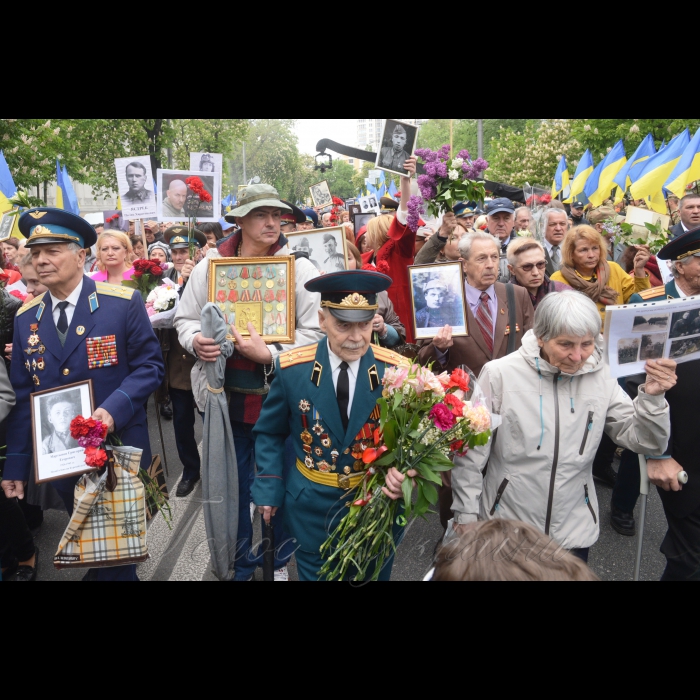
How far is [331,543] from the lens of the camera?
118 inches

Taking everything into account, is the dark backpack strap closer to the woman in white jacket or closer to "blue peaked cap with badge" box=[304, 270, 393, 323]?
the woman in white jacket

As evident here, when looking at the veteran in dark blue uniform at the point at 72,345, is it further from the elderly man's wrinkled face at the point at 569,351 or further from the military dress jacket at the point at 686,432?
the military dress jacket at the point at 686,432

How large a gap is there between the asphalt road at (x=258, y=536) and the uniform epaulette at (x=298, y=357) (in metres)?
1.94

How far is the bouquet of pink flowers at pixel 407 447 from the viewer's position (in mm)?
2596

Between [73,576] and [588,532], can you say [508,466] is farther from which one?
[73,576]

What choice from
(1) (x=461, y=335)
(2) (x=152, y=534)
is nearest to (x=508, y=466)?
(1) (x=461, y=335)

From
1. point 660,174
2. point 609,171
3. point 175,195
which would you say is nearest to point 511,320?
point 175,195

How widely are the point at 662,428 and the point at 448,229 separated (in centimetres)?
296

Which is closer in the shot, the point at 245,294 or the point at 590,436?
the point at 590,436

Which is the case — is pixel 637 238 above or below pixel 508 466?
above

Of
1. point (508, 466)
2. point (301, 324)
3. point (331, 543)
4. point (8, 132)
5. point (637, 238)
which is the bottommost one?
point (331, 543)

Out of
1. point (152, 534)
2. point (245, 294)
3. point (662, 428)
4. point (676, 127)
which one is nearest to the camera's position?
point (662, 428)

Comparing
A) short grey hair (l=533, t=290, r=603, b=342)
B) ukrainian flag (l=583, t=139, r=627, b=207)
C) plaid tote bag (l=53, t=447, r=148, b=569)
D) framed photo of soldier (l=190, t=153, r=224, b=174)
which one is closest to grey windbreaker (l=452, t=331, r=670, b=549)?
short grey hair (l=533, t=290, r=603, b=342)

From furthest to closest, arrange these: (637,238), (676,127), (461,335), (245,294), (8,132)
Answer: (676,127), (8,132), (637,238), (461,335), (245,294)
